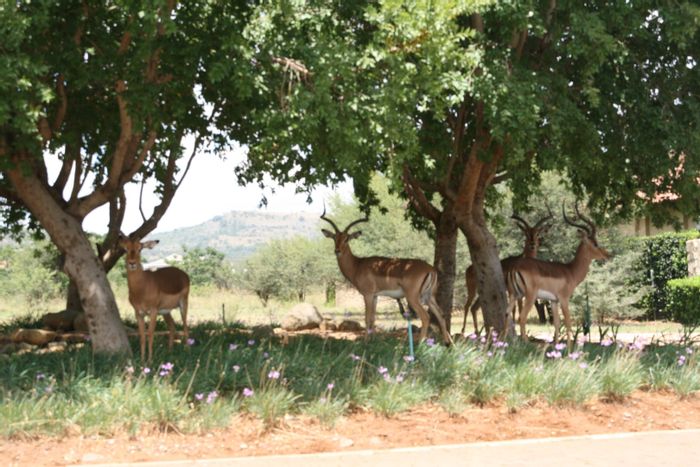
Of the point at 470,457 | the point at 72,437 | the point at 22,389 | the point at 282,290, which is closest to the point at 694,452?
the point at 470,457

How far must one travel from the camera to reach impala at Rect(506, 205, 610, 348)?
16.9 meters

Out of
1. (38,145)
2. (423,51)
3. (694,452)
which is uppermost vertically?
(423,51)

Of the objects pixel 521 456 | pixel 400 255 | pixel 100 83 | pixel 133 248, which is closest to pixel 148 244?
pixel 133 248

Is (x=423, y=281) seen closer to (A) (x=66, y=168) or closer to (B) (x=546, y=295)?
(B) (x=546, y=295)

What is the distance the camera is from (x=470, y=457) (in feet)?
28.2

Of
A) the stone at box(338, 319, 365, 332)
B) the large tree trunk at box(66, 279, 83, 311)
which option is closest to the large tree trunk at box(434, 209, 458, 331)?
the stone at box(338, 319, 365, 332)

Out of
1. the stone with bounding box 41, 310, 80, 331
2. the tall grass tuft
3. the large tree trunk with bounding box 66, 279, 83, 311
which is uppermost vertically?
the large tree trunk with bounding box 66, 279, 83, 311

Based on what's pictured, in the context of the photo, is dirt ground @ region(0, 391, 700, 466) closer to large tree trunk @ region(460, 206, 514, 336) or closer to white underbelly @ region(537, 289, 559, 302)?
white underbelly @ region(537, 289, 559, 302)

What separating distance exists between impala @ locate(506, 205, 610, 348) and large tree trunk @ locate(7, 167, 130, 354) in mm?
7578

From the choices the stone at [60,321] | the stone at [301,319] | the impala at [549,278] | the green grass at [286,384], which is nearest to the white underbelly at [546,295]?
the impala at [549,278]

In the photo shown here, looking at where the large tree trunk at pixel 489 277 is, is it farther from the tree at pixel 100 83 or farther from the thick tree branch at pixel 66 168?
the thick tree branch at pixel 66 168

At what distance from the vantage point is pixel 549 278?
56.3ft

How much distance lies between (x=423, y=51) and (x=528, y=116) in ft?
6.82

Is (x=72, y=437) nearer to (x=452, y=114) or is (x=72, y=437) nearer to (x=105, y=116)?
(x=105, y=116)
